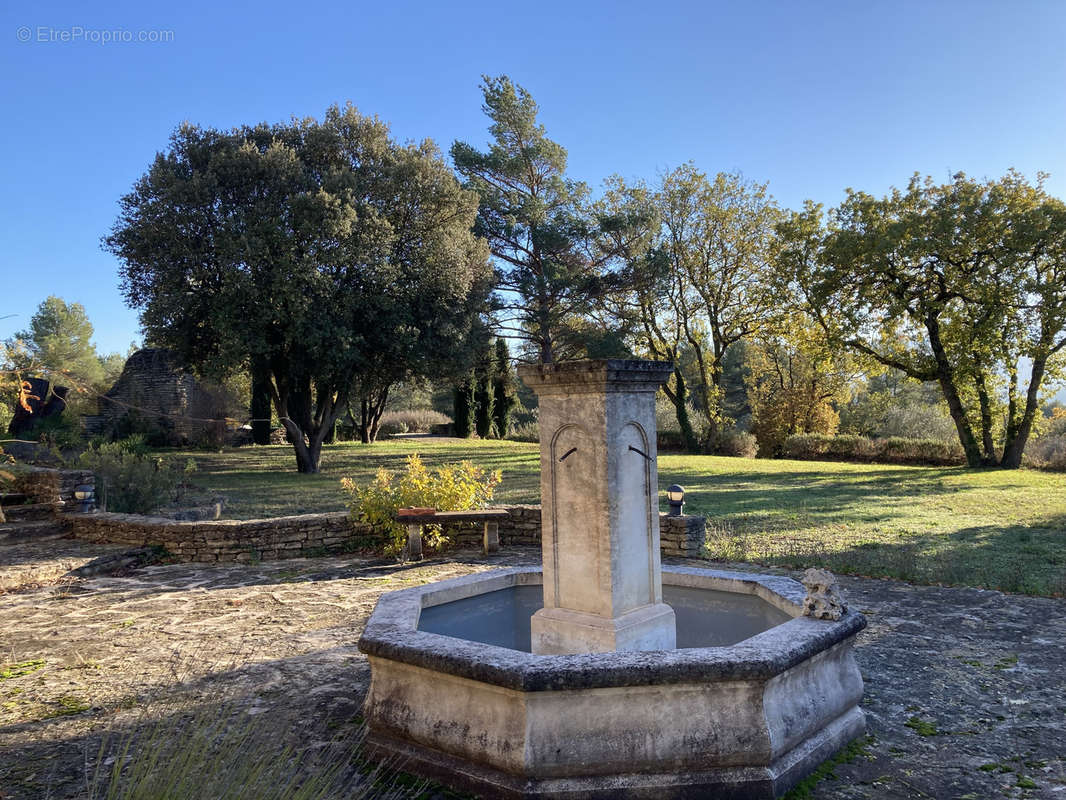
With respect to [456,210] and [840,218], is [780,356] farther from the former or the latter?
[456,210]

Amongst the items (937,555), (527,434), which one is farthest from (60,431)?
(937,555)

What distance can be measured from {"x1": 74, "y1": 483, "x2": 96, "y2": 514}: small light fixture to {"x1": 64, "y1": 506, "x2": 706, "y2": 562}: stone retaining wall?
8.8 inches

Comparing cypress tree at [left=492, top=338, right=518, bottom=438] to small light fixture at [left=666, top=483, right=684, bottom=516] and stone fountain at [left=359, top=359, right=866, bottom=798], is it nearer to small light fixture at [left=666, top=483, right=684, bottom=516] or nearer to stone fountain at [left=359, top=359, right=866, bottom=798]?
small light fixture at [left=666, top=483, right=684, bottom=516]

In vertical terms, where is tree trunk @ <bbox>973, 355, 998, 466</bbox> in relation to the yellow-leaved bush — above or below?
above

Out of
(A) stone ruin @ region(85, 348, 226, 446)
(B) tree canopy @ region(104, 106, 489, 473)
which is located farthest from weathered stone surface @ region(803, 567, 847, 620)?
(A) stone ruin @ region(85, 348, 226, 446)

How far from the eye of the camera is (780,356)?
109 feet

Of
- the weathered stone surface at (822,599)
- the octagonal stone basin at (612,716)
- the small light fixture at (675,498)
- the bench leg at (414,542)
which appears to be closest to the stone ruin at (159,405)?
the bench leg at (414,542)

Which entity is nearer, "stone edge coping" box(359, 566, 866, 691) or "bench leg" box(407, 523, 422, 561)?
"stone edge coping" box(359, 566, 866, 691)

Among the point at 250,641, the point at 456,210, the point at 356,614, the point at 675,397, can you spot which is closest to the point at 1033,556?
the point at 356,614

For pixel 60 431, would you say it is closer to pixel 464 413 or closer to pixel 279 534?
pixel 279 534

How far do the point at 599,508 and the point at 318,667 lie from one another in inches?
93.7

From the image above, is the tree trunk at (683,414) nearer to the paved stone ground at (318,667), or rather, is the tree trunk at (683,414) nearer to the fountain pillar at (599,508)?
the paved stone ground at (318,667)

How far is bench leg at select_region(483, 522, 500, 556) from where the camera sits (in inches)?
339

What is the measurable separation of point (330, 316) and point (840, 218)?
52.7 feet
